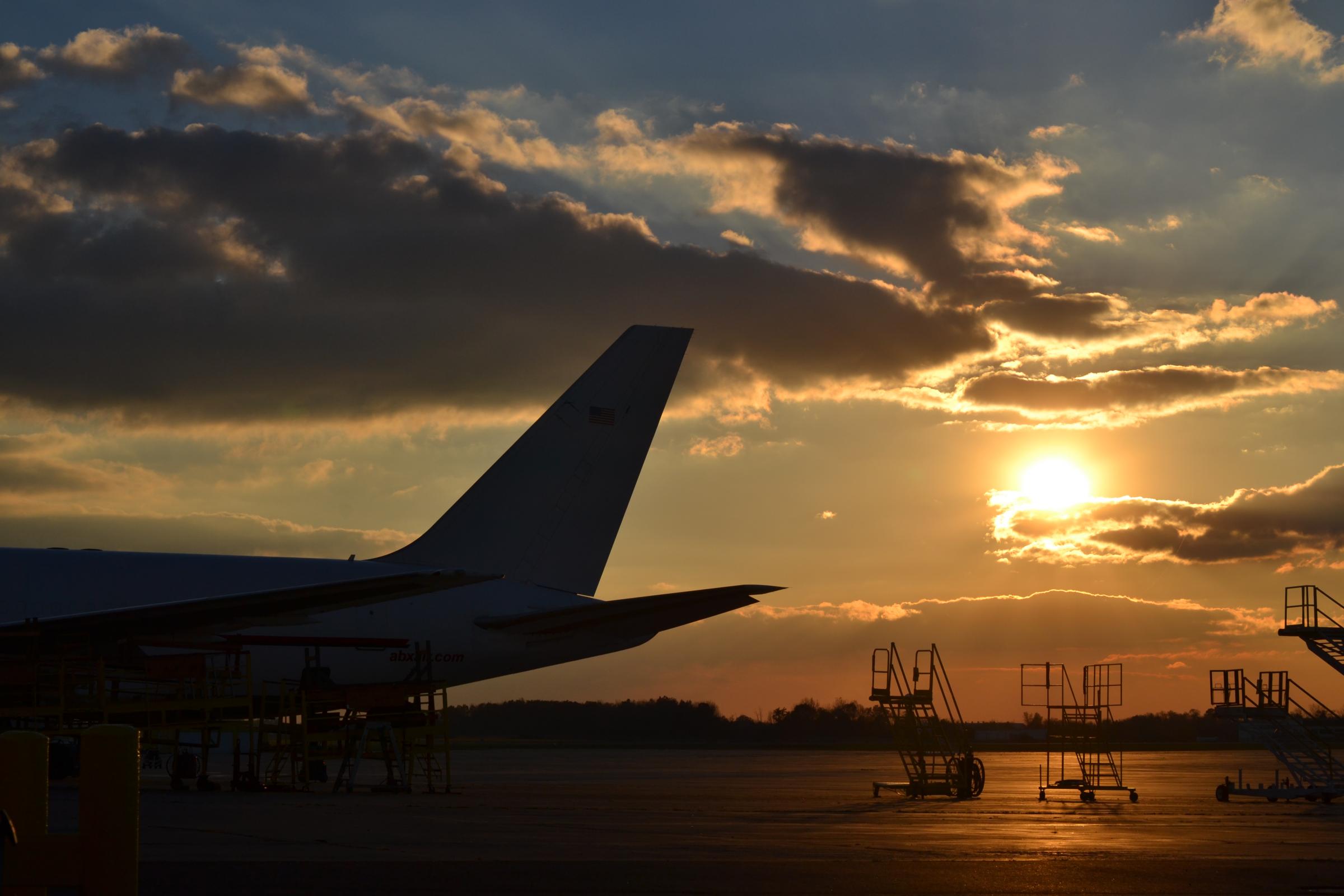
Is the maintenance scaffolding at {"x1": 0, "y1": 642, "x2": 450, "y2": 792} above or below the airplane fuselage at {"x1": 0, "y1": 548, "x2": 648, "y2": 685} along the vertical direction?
below

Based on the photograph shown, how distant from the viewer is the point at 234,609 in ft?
80.8

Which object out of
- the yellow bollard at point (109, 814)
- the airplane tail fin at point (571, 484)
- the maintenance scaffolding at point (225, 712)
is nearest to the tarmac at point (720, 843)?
the maintenance scaffolding at point (225, 712)

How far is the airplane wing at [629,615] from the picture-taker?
90.2 ft

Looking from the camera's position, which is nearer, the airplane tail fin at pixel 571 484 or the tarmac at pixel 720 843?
the tarmac at pixel 720 843

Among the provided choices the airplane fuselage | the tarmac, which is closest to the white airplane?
the airplane fuselage

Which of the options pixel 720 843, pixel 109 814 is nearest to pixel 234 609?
pixel 720 843

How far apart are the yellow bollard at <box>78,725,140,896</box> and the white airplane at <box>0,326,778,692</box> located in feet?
51.5

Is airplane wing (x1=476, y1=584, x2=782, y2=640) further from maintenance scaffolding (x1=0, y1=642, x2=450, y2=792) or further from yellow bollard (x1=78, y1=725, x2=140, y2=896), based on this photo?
yellow bollard (x1=78, y1=725, x2=140, y2=896)

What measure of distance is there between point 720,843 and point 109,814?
30.6 feet

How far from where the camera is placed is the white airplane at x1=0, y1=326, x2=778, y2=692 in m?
25.6

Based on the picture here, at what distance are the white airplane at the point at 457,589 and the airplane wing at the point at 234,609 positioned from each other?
2.1 inches

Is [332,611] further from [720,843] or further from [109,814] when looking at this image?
[109,814]

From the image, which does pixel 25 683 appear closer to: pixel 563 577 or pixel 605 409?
pixel 563 577

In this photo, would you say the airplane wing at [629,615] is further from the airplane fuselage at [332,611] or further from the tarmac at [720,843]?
the tarmac at [720,843]
